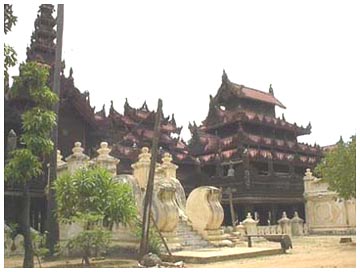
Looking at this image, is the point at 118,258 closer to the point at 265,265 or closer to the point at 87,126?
the point at 265,265

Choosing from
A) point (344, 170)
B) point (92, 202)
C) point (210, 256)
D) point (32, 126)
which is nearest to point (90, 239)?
point (92, 202)

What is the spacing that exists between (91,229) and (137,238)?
1.16 m

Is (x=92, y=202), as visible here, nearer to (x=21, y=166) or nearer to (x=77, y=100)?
(x=21, y=166)

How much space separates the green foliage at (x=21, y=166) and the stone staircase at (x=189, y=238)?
4013mm

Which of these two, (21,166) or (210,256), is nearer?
(21,166)

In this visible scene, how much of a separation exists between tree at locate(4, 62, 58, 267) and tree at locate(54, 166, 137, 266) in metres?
0.75

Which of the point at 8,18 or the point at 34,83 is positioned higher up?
the point at 8,18

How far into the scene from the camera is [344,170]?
1264cm

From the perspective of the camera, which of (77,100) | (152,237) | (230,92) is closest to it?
(152,237)

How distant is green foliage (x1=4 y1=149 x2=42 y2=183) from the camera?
778 centimetres

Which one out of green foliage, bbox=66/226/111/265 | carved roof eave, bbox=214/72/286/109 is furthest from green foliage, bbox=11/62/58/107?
carved roof eave, bbox=214/72/286/109

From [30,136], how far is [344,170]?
25.6 ft

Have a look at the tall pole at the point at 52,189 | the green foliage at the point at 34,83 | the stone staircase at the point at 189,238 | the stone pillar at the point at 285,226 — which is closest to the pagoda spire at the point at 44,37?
the tall pole at the point at 52,189

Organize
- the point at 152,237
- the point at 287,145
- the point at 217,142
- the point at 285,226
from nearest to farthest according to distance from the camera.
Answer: the point at 152,237, the point at 285,226, the point at 217,142, the point at 287,145
